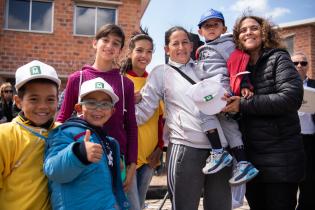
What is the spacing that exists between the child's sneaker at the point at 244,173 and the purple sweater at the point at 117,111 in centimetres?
73

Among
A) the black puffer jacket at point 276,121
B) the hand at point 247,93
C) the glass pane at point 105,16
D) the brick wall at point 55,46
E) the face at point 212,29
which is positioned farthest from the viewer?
the glass pane at point 105,16

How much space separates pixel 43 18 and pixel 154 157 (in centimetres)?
874

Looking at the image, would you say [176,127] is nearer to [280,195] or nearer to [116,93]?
[116,93]

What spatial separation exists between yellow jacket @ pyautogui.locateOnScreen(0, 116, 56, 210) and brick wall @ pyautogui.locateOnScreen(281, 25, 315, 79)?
13977mm

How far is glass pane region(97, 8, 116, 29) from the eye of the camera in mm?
10688

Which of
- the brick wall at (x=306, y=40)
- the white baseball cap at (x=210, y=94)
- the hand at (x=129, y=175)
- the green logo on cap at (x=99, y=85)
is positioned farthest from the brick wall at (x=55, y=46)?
the brick wall at (x=306, y=40)

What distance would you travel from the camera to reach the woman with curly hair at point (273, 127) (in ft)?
7.30

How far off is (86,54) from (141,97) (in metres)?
7.99

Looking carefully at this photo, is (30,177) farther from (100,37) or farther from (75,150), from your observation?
(100,37)

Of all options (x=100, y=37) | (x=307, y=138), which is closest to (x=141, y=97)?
(x=100, y=37)

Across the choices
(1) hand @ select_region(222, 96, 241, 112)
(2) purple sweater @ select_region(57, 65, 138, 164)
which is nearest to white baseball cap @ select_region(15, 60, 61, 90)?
(2) purple sweater @ select_region(57, 65, 138, 164)

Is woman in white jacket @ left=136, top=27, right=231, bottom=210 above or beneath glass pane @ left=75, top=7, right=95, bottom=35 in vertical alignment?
beneath

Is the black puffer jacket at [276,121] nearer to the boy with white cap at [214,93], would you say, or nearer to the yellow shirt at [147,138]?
the boy with white cap at [214,93]

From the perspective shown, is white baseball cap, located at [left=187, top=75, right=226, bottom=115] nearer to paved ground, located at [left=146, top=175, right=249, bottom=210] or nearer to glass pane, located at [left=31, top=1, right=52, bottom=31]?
paved ground, located at [left=146, top=175, right=249, bottom=210]
